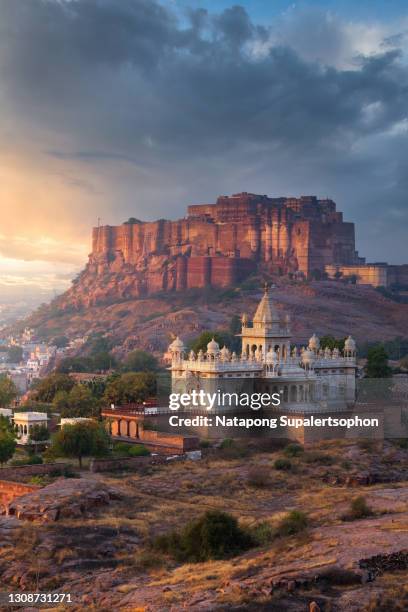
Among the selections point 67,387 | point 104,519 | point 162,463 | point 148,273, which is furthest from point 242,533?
point 148,273

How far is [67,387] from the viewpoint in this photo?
65.2m

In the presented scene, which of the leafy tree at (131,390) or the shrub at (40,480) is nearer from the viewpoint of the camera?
the shrub at (40,480)

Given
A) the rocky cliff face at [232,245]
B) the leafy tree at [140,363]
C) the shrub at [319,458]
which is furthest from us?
the rocky cliff face at [232,245]

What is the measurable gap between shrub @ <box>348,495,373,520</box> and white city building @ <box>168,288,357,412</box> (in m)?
15.4

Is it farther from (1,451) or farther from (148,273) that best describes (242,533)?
(148,273)

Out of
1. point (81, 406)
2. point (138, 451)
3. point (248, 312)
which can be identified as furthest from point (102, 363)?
point (138, 451)

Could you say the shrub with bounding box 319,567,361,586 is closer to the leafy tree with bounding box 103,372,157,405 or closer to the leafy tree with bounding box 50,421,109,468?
the leafy tree with bounding box 50,421,109,468

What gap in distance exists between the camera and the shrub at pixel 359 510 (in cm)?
3472

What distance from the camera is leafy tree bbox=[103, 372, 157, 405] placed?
189ft

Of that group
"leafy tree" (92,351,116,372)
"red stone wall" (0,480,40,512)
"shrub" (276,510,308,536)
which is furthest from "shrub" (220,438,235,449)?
"leafy tree" (92,351,116,372)

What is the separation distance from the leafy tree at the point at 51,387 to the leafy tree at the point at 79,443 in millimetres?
18126

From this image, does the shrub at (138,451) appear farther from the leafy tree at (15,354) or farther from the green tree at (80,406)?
the leafy tree at (15,354)

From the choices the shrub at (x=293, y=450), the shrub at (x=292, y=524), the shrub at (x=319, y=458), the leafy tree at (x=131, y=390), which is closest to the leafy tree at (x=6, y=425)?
the leafy tree at (x=131, y=390)

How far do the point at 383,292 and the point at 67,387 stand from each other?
214 feet
